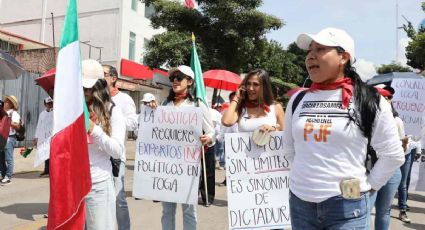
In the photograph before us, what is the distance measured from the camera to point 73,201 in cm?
244

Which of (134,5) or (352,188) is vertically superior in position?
(134,5)

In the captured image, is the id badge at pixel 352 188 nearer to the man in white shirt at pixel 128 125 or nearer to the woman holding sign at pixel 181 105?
the woman holding sign at pixel 181 105

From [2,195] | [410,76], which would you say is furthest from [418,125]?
[2,195]

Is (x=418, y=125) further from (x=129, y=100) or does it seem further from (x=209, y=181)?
(x=129, y=100)

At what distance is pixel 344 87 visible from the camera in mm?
2477

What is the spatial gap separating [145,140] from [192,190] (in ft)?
2.55

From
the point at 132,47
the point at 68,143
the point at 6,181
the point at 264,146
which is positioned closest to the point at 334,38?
the point at 68,143

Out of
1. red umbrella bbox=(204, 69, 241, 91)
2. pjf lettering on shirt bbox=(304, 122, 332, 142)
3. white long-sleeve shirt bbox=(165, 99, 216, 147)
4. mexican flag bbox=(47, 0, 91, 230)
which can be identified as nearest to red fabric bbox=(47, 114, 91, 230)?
mexican flag bbox=(47, 0, 91, 230)

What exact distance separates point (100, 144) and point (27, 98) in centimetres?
1349

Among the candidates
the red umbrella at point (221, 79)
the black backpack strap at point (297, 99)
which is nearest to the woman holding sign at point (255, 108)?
the black backpack strap at point (297, 99)

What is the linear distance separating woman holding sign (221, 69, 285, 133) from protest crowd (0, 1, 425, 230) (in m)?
0.01

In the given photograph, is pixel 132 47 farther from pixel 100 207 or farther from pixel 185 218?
pixel 100 207

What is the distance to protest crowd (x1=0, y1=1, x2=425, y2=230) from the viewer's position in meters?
2.42

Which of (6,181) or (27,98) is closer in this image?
(6,181)
